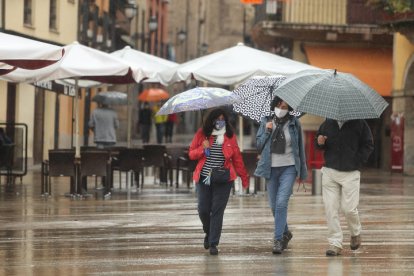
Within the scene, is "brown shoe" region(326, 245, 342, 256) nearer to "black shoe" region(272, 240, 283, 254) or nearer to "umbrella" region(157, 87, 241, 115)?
"black shoe" region(272, 240, 283, 254)

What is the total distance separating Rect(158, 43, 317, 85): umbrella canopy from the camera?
23.5 metres

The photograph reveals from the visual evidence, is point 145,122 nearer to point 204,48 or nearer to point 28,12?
point 28,12

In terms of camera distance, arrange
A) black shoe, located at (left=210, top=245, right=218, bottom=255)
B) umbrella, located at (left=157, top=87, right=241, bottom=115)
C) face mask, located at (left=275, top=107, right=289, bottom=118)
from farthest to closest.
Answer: umbrella, located at (left=157, top=87, right=241, bottom=115) < face mask, located at (left=275, top=107, right=289, bottom=118) < black shoe, located at (left=210, top=245, right=218, bottom=255)

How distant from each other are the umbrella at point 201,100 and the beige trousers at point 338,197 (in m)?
2.37

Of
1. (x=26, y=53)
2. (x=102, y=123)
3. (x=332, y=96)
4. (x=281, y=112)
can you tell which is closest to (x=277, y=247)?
(x=281, y=112)

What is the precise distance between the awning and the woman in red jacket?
27444 millimetres

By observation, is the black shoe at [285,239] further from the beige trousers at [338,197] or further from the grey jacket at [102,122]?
the grey jacket at [102,122]

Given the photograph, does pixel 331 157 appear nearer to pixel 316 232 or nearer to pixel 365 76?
pixel 316 232

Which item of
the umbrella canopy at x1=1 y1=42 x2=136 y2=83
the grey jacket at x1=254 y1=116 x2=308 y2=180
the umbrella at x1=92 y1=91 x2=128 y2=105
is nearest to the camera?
the grey jacket at x1=254 y1=116 x2=308 y2=180

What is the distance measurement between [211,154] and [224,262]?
1494 millimetres

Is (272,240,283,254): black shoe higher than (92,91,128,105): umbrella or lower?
lower

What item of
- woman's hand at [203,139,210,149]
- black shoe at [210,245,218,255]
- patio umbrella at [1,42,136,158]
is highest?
patio umbrella at [1,42,136,158]

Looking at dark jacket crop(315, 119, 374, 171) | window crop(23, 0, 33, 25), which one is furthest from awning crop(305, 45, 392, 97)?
dark jacket crop(315, 119, 374, 171)

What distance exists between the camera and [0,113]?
3466 centimetres
